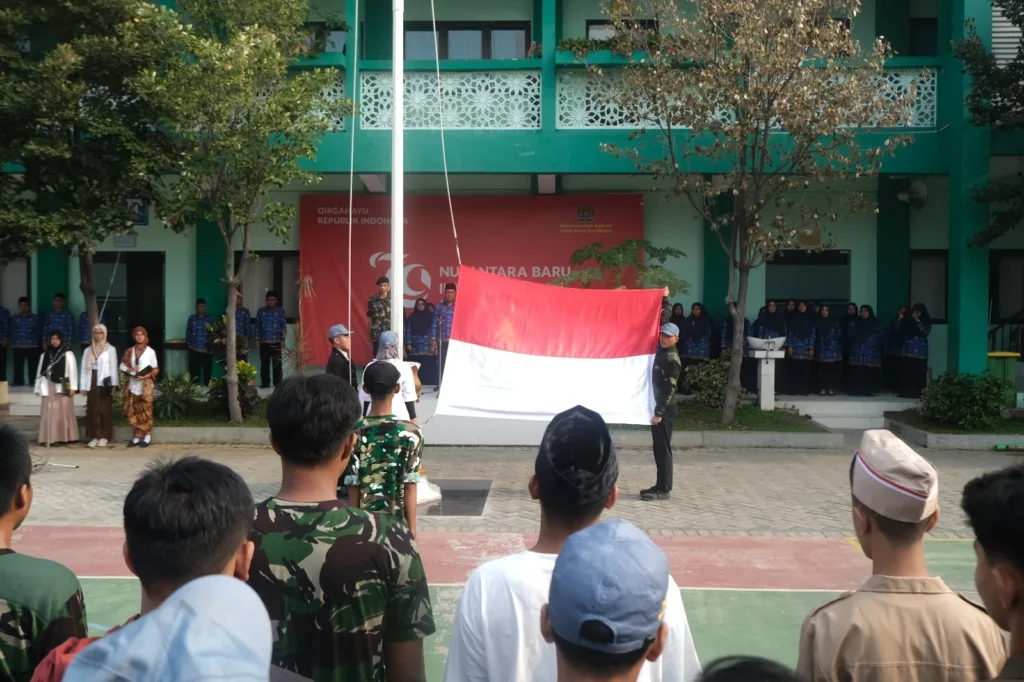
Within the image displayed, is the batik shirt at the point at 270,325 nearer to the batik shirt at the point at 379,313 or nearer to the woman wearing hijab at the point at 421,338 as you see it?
the woman wearing hijab at the point at 421,338

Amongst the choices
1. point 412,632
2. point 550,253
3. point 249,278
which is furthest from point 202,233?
point 412,632

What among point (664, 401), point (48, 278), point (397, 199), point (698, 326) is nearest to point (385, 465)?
point (664, 401)

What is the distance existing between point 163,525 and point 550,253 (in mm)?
16395

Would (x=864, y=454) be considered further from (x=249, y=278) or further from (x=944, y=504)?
(x=249, y=278)

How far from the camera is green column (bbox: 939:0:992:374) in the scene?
50.9 feet

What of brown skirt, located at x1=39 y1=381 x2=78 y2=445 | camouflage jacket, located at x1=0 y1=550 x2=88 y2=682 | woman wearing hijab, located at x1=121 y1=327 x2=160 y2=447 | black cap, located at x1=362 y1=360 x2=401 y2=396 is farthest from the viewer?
brown skirt, located at x1=39 y1=381 x2=78 y2=445

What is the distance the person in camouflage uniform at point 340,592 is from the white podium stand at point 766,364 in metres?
14.3

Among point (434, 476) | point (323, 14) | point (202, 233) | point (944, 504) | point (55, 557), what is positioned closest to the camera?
point (55, 557)

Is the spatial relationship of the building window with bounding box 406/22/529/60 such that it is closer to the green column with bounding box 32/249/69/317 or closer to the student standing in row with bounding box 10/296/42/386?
the green column with bounding box 32/249/69/317

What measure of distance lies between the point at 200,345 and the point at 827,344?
11439mm

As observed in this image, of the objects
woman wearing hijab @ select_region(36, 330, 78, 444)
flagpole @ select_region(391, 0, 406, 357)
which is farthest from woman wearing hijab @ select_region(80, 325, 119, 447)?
flagpole @ select_region(391, 0, 406, 357)

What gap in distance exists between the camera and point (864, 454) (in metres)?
2.71

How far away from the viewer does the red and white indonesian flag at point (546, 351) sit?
8961 mm

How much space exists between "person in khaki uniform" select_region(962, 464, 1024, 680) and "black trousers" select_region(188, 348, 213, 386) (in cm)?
1746
